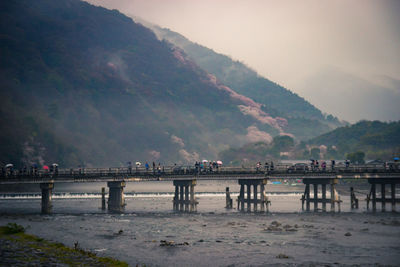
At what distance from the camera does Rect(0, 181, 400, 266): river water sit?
54.9m

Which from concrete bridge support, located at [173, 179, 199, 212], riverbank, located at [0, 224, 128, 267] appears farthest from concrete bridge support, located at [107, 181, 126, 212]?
riverbank, located at [0, 224, 128, 267]

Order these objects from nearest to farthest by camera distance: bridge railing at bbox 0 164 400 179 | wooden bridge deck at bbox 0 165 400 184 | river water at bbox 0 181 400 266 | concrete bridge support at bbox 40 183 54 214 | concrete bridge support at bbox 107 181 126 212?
river water at bbox 0 181 400 266 → concrete bridge support at bbox 40 183 54 214 → wooden bridge deck at bbox 0 165 400 184 → bridge railing at bbox 0 164 400 179 → concrete bridge support at bbox 107 181 126 212

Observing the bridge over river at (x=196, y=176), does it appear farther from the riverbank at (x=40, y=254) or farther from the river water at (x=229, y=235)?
the riverbank at (x=40, y=254)

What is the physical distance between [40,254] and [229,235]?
25.6 meters

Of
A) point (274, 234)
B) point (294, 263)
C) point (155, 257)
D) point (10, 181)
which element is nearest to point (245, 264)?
point (294, 263)

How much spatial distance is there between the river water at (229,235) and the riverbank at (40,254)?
8.15 ft

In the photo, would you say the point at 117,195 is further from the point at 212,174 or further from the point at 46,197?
the point at 212,174

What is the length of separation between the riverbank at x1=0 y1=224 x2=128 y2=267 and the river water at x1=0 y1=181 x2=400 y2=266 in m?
2.48

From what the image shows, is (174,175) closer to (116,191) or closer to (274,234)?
(116,191)

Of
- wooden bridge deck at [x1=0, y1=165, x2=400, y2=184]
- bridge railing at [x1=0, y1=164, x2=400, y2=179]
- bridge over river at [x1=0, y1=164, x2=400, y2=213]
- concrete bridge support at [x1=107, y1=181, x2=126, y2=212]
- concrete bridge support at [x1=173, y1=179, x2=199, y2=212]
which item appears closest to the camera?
bridge over river at [x1=0, y1=164, x2=400, y2=213]

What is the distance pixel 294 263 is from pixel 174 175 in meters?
45.9

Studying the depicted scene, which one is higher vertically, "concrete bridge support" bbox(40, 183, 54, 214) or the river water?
"concrete bridge support" bbox(40, 183, 54, 214)

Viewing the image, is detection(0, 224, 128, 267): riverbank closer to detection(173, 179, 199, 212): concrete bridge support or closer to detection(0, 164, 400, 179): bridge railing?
detection(0, 164, 400, 179): bridge railing

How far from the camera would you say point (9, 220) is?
79.9 m
